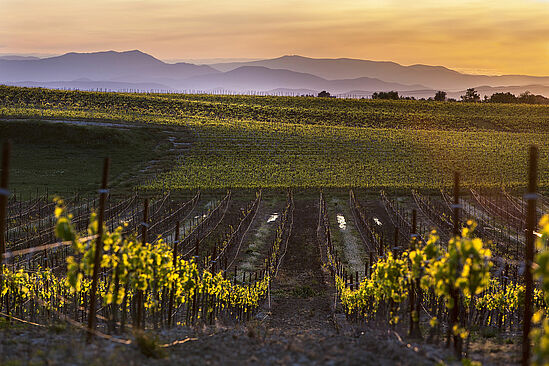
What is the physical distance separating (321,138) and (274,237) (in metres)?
43.0

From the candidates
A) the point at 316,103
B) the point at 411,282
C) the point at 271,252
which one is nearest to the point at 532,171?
the point at 411,282

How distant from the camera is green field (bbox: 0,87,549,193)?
52.0 metres

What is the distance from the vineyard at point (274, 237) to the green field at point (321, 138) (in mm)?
426

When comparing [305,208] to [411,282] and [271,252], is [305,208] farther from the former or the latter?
[411,282]

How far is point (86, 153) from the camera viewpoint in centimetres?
6006

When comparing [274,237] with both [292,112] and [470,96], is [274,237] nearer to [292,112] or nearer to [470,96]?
[292,112]

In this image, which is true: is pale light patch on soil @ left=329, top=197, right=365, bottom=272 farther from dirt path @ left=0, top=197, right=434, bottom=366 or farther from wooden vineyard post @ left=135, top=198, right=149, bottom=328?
wooden vineyard post @ left=135, top=198, right=149, bottom=328

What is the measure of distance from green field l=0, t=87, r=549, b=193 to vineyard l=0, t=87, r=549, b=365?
16.8 inches

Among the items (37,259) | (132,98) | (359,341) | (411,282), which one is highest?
(132,98)

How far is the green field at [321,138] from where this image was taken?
5203 cm

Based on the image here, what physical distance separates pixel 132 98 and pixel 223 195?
66172mm

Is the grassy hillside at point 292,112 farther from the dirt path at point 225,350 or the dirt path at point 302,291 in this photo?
A: the dirt path at point 225,350

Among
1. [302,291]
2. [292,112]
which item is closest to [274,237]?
[302,291]

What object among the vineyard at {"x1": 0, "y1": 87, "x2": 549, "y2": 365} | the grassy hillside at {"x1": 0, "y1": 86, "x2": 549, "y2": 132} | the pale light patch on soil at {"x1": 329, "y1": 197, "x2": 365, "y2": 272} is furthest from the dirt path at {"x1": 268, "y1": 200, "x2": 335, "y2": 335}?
the grassy hillside at {"x1": 0, "y1": 86, "x2": 549, "y2": 132}
